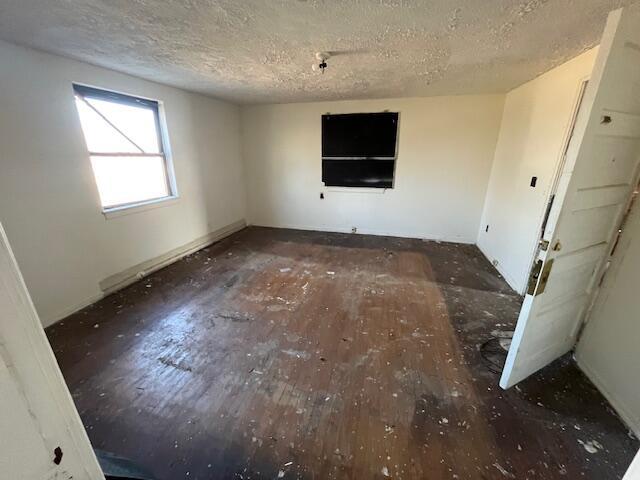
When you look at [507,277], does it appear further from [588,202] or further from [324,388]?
[324,388]

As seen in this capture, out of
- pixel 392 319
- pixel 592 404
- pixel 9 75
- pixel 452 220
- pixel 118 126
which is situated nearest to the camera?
pixel 592 404

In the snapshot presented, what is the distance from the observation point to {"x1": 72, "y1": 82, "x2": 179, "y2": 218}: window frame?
103 inches

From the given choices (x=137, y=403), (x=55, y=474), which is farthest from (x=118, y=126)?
(x=55, y=474)

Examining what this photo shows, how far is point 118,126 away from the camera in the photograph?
9.64ft

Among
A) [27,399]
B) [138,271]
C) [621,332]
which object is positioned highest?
[27,399]

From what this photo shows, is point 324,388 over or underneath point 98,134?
underneath

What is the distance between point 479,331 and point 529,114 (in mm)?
2423

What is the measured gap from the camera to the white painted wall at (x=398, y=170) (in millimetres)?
4027

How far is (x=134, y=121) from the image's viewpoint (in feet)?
10.2

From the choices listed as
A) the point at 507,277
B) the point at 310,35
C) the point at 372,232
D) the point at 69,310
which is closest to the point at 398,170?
the point at 372,232

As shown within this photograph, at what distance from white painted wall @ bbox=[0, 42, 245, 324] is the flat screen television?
7.23ft

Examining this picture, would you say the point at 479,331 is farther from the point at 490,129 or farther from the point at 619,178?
the point at 490,129

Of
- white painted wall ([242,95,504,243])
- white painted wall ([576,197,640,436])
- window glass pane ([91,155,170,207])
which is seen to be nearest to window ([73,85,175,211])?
window glass pane ([91,155,170,207])

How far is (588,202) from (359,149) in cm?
335
